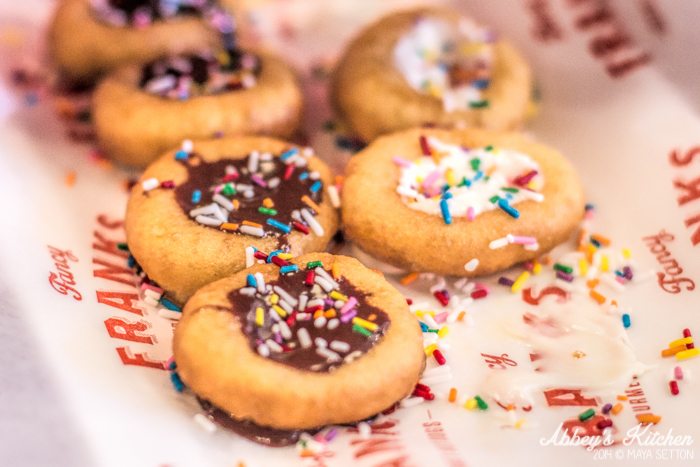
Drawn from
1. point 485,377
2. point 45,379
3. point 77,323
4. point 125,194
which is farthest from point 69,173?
point 485,377

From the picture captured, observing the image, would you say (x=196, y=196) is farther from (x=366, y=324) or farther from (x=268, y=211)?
(x=366, y=324)

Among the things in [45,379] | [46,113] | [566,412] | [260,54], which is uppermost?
[260,54]

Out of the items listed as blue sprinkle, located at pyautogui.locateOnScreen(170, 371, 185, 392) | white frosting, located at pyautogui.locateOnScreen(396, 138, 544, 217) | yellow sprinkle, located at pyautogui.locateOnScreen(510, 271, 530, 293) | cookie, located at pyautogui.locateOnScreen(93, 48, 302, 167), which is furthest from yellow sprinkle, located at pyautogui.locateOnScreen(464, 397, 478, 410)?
cookie, located at pyautogui.locateOnScreen(93, 48, 302, 167)

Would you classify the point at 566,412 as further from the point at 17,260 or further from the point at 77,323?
the point at 17,260

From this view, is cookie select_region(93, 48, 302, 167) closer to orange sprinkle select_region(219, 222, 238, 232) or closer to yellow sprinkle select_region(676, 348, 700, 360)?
orange sprinkle select_region(219, 222, 238, 232)

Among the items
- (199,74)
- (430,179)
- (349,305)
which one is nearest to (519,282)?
(430,179)

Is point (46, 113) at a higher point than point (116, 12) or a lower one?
lower
